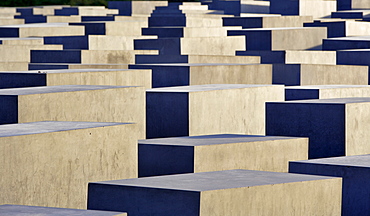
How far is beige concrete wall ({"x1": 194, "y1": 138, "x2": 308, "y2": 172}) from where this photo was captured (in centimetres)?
729

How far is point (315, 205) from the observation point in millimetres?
5855

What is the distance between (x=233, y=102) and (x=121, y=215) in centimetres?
552

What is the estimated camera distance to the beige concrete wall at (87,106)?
7.84 m

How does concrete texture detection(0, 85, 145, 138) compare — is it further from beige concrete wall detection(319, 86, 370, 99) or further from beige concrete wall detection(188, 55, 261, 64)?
beige concrete wall detection(188, 55, 261, 64)

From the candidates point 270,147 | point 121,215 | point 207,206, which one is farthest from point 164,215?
point 270,147

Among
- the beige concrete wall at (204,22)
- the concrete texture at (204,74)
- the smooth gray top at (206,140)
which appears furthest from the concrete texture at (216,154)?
the beige concrete wall at (204,22)

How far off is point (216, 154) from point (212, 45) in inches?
397

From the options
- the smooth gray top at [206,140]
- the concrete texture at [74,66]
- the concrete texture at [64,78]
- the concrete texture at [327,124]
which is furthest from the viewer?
the concrete texture at [74,66]

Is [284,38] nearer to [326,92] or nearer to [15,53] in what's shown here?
[15,53]

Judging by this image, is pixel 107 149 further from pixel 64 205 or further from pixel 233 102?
pixel 233 102

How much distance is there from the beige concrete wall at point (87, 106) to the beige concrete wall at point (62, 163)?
133 centimetres

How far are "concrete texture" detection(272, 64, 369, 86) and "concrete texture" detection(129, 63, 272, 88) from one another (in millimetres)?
859

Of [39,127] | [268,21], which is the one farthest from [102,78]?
[268,21]

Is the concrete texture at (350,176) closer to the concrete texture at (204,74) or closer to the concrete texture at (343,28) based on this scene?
the concrete texture at (204,74)
